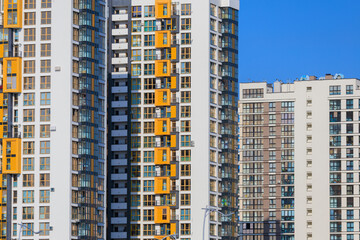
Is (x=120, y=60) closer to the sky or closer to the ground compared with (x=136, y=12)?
closer to the ground

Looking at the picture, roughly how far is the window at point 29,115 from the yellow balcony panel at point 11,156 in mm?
3211

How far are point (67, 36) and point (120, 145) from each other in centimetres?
3265

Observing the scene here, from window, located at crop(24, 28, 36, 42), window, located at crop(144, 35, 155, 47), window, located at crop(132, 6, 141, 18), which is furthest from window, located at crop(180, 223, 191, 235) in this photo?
window, located at crop(24, 28, 36, 42)

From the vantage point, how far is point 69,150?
157 meters

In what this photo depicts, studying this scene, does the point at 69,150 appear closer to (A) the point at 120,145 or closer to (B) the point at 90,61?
(B) the point at 90,61

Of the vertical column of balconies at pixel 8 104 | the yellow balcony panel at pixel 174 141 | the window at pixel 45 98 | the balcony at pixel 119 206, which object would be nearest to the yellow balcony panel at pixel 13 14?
the vertical column of balconies at pixel 8 104

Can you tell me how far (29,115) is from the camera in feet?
525

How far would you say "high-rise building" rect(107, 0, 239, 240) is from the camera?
180625 millimetres

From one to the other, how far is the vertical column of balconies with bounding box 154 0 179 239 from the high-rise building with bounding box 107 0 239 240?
162mm

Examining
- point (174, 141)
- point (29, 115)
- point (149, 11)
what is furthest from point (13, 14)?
point (174, 141)

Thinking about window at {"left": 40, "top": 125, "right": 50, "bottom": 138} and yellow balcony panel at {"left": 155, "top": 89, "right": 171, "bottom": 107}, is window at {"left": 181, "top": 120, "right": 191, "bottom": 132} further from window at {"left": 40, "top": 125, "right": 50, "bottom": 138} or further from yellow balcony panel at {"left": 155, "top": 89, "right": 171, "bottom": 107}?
window at {"left": 40, "top": 125, "right": 50, "bottom": 138}

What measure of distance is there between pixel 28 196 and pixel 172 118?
33.5 m

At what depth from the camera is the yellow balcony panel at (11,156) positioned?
520ft

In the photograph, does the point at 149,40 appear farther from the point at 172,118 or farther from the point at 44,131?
the point at 44,131
